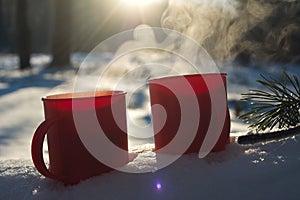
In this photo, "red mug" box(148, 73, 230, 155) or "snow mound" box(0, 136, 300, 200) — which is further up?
"red mug" box(148, 73, 230, 155)

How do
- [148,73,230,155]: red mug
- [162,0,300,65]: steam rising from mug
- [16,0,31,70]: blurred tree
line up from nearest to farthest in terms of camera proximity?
1. [148,73,230,155]: red mug
2. [162,0,300,65]: steam rising from mug
3. [16,0,31,70]: blurred tree

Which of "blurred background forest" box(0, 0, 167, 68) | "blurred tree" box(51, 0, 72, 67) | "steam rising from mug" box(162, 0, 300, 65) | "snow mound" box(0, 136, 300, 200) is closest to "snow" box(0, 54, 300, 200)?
"snow mound" box(0, 136, 300, 200)

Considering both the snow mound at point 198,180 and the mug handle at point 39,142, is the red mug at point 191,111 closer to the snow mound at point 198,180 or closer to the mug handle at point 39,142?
the snow mound at point 198,180

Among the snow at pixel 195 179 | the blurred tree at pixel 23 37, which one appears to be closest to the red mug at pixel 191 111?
the snow at pixel 195 179

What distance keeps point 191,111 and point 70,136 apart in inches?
9.0

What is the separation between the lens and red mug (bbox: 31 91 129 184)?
655 mm

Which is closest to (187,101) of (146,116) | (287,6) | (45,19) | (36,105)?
(287,6)

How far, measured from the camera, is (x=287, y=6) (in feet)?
3.28

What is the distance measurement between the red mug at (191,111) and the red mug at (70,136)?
0.10m

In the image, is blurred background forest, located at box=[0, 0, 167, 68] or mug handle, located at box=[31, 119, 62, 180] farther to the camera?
blurred background forest, located at box=[0, 0, 167, 68]

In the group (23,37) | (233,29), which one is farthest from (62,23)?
(233,29)

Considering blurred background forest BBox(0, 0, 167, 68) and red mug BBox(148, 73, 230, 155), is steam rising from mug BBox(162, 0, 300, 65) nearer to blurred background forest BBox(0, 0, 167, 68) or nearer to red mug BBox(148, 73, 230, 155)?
red mug BBox(148, 73, 230, 155)

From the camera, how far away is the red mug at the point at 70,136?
0.65m

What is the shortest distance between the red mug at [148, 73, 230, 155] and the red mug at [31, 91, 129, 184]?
0.10 meters
